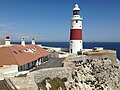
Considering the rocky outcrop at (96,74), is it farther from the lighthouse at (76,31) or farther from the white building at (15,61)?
the lighthouse at (76,31)

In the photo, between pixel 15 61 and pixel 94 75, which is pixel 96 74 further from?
pixel 15 61

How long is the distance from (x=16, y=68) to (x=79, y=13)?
50.5 ft

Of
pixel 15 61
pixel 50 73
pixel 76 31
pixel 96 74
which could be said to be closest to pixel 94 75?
pixel 96 74

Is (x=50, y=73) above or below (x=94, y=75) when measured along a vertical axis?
above

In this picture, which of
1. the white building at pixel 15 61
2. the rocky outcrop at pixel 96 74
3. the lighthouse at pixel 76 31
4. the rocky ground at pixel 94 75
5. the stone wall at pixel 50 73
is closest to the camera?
the stone wall at pixel 50 73

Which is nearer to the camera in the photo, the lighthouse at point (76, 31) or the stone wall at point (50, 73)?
the stone wall at point (50, 73)

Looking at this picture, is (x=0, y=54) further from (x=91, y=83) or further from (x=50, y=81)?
(x=91, y=83)

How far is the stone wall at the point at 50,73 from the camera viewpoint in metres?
15.8

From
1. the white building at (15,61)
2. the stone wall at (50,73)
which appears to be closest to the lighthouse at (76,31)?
the white building at (15,61)

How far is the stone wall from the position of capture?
15753mm

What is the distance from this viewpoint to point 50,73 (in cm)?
1773

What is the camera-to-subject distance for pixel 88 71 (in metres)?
24.2

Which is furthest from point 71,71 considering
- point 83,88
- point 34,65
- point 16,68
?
point 34,65

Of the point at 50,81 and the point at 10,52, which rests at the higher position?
the point at 10,52
